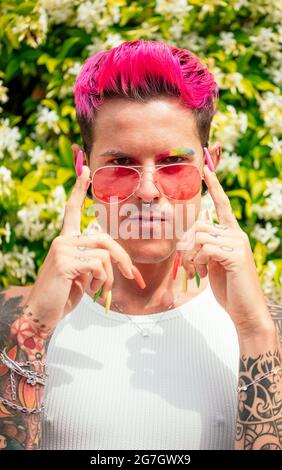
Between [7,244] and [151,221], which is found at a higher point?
[151,221]

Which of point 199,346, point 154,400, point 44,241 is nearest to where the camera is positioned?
point 154,400

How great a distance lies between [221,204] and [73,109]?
182 cm

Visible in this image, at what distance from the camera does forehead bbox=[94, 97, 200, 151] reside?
2.60 m

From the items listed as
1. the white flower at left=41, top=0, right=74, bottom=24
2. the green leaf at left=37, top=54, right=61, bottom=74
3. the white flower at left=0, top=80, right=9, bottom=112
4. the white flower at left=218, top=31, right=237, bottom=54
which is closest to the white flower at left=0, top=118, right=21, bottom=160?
the white flower at left=0, top=80, right=9, bottom=112

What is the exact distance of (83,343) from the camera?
2.74 m

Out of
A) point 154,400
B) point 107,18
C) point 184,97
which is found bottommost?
point 154,400

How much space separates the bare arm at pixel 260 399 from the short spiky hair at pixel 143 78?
0.88 meters

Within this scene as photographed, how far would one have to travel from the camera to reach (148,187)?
2.56 metres

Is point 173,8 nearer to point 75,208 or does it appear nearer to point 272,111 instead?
point 272,111
